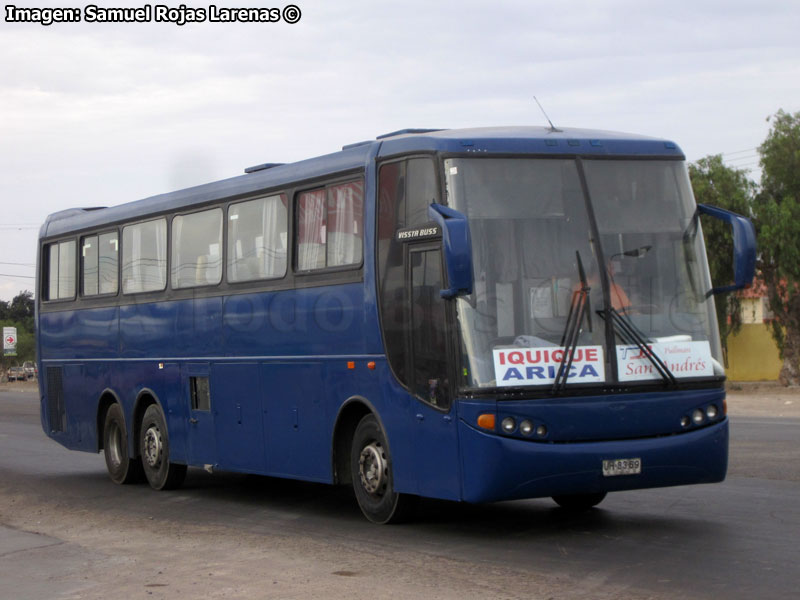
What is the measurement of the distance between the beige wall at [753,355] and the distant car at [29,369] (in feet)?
187

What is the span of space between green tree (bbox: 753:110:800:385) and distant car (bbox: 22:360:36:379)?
6326 cm

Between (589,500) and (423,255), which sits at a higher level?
(423,255)

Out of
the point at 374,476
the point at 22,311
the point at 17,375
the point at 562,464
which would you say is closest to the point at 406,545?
the point at 374,476

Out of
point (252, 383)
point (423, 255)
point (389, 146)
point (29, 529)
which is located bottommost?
point (29, 529)

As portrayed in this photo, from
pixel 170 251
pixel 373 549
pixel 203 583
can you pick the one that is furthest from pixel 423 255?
pixel 170 251

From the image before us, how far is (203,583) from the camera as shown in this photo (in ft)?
30.0

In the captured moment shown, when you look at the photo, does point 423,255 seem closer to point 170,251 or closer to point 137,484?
point 170,251

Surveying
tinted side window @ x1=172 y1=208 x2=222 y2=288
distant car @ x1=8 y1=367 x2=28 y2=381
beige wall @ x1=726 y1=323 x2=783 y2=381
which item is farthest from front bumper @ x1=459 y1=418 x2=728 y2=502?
distant car @ x1=8 y1=367 x2=28 y2=381

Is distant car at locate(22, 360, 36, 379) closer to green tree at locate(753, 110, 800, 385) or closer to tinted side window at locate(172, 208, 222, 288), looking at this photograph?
green tree at locate(753, 110, 800, 385)

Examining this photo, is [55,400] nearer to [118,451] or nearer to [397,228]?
[118,451]

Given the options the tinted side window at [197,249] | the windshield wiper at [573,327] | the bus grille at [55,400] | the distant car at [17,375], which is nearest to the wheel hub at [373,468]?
the windshield wiper at [573,327]

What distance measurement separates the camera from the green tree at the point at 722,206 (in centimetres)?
3972

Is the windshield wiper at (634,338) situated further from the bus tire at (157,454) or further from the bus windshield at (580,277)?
the bus tire at (157,454)

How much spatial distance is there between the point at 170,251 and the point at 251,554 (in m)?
6.19
